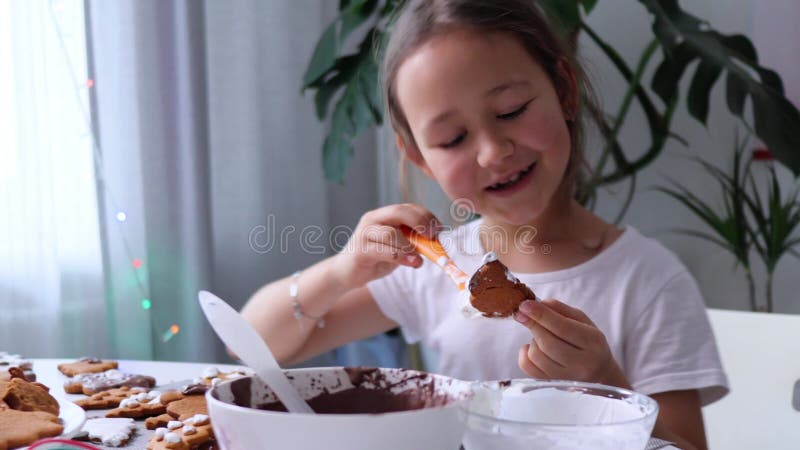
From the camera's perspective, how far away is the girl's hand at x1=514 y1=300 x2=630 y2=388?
626 millimetres

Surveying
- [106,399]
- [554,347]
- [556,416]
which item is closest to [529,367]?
[554,347]

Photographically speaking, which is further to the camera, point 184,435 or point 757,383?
point 757,383

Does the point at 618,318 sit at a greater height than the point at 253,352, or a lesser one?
lesser

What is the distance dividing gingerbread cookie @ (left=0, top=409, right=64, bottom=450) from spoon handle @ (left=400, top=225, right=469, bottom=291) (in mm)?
370

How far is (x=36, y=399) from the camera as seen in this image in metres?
0.56

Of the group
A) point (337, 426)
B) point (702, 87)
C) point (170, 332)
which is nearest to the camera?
point (337, 426)

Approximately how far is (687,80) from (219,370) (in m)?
1.96

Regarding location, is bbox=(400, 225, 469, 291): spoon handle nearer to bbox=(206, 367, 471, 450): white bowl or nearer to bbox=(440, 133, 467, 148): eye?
bbox=(440, 133, 467, 148): eye

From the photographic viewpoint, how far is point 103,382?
764 millimetres

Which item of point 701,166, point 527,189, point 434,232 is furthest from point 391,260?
point 701,166

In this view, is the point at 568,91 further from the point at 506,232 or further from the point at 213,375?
the point at 213,375

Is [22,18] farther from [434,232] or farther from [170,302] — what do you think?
[434,232]

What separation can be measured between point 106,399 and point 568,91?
668 mm

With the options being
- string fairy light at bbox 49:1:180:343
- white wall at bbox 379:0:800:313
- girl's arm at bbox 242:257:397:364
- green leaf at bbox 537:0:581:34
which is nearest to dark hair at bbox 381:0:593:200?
girl's arm at bbox 242:257:397:364
